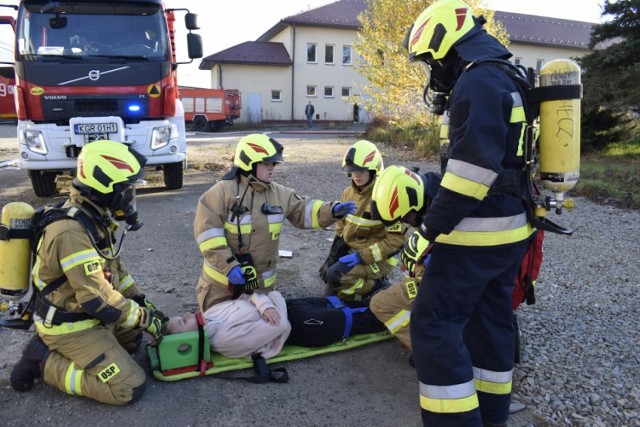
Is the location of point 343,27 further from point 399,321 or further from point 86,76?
point 399,321

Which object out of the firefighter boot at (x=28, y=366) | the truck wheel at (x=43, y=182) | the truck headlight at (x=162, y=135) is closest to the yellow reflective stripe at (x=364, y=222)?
the firefighter boot at (x=28, y=366)

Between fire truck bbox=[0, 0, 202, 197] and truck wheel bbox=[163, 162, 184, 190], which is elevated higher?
fire truck bbox=[0, 0, 202, 197]

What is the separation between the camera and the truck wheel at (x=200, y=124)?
2700 cm

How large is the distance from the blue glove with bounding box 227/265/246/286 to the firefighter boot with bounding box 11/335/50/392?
1.14m

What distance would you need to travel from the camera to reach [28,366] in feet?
9.49

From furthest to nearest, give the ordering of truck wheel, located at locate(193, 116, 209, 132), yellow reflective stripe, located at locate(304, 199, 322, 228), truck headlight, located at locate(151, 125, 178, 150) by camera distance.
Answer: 1. truck wheel, located at locate(193, 116, 209, 132)
2. truck headlight, located at locate(151, 125, 178, 150)
3. yellow reflective stripe, located at locate(304, 199, 322, 228)

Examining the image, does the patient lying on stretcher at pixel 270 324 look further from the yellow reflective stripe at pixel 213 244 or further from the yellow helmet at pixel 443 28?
the yellow helmet at pixel 443 28

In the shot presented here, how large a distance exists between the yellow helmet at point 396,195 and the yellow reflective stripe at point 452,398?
930 millimetres

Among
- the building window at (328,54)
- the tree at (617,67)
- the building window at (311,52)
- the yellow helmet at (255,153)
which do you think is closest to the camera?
the yellow helmet at (255,153)

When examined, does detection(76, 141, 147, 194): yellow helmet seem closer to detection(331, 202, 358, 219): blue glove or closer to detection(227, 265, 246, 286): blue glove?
detection(227, 265, 246, 286): blue glove

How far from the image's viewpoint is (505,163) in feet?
7.73

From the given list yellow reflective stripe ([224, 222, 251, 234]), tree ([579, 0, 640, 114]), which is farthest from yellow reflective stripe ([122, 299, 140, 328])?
tree ([579, 0, 640, 114])

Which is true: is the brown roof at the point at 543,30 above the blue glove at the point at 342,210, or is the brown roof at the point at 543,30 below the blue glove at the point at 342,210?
above

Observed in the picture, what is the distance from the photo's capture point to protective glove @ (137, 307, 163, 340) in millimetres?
2961
